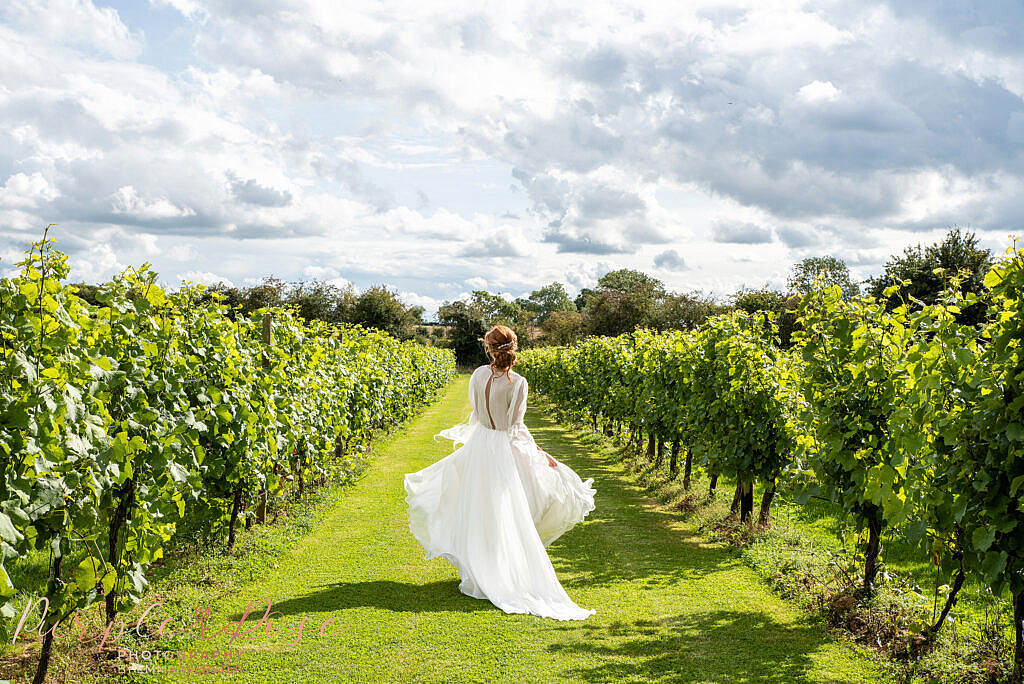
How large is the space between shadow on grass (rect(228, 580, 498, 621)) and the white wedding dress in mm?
164

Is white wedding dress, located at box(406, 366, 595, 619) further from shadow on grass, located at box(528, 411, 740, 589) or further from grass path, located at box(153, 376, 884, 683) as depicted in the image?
shadow on grass, located at box(528, 411, 740, 589)

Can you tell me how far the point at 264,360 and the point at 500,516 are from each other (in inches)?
124

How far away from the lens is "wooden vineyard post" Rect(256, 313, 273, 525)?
287 inches

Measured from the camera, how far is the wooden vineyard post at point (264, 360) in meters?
7.28

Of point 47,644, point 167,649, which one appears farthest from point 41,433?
point 167,649

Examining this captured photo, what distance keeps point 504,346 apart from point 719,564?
3019 mm

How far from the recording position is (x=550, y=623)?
5.20 metres

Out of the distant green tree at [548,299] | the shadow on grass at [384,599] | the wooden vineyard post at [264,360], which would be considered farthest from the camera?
the distant green tree at [548,299]

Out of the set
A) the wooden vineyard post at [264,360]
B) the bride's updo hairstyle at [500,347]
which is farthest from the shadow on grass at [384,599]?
the wooden vineyard post at [264,360]

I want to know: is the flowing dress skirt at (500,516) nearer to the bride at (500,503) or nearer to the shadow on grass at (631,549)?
the bride at (500,503)

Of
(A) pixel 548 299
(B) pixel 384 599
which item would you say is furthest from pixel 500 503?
(A) pixel 548 299

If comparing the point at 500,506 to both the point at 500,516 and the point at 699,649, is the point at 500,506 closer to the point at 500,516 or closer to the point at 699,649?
the point at 500,516

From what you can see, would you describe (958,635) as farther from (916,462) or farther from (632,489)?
(632,489)

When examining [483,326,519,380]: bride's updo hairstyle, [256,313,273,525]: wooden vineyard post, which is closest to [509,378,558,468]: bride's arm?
[483,326,519,380]: bride's updo hairstyle
